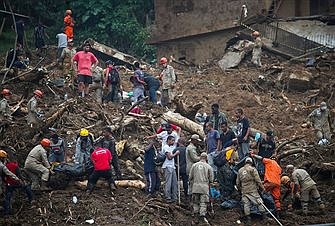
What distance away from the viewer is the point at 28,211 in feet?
47.5

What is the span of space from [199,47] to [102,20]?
18.3ft

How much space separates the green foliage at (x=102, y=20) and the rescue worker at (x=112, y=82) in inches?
484

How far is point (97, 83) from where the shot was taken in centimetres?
2003

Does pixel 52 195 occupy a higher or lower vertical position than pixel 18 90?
lower

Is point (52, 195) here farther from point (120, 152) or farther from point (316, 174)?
point (316, 174)

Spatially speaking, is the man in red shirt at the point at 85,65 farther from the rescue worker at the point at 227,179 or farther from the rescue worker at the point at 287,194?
the rescue worker at the point at 287,194

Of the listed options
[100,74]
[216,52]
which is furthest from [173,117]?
[216,52]

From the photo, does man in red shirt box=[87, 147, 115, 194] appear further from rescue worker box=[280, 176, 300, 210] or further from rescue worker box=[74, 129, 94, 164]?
rescue worker box=[280, 176, 300, 210]

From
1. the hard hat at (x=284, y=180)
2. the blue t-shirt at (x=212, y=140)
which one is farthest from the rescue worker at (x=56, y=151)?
the hard hat at (x=284, y=180)

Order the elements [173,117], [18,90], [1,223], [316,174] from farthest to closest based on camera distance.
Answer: [18,90] → [173,117] → [316,174] → [1,223]

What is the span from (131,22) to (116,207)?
1894 centimetres

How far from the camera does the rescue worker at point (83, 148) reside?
50.2 ft

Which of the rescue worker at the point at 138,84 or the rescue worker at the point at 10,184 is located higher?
the rescue worker at the point at 138,84

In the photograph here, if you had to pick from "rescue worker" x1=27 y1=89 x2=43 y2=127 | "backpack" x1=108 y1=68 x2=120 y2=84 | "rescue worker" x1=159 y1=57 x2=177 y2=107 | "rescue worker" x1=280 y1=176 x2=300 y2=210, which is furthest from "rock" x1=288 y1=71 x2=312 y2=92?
"rescue worker" x1=27 y1=89 x2=43 y2=127
